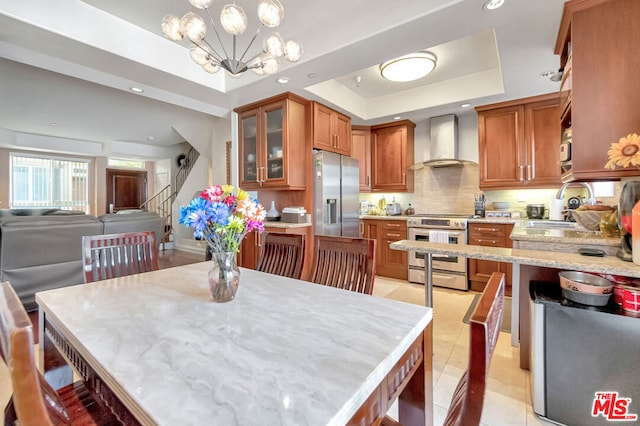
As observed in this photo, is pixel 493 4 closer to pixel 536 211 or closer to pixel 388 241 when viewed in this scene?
pixel 536 211

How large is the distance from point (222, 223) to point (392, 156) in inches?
158

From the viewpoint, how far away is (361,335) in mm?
883

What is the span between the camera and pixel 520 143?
3574mm

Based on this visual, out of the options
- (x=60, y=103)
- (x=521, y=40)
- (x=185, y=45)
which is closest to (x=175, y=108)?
(x=60, y=103)

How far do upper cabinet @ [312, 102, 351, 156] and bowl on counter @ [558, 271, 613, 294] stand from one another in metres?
2.76

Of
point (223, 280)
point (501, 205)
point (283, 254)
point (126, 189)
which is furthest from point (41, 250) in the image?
point (126, 189)

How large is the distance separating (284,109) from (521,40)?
2.31 m

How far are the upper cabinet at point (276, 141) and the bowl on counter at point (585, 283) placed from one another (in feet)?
8.70

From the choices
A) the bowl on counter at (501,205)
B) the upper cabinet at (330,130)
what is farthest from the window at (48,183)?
the bowl on counter at (501,205)

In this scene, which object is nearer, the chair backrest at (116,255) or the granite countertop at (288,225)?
the chair backrest at (116,255)

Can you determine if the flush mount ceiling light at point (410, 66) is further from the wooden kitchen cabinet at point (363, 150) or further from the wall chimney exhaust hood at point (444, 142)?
the wooden kitchen cabinet at point (363, 150)

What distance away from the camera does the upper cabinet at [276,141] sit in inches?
135

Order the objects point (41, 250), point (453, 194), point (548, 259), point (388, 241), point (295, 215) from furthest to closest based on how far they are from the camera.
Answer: point (453, 194) → point (388, 241) → point (295, 215) → point (41, 250) → point (548, 259)

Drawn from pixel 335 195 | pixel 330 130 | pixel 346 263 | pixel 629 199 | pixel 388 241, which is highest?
pixel 330 130
